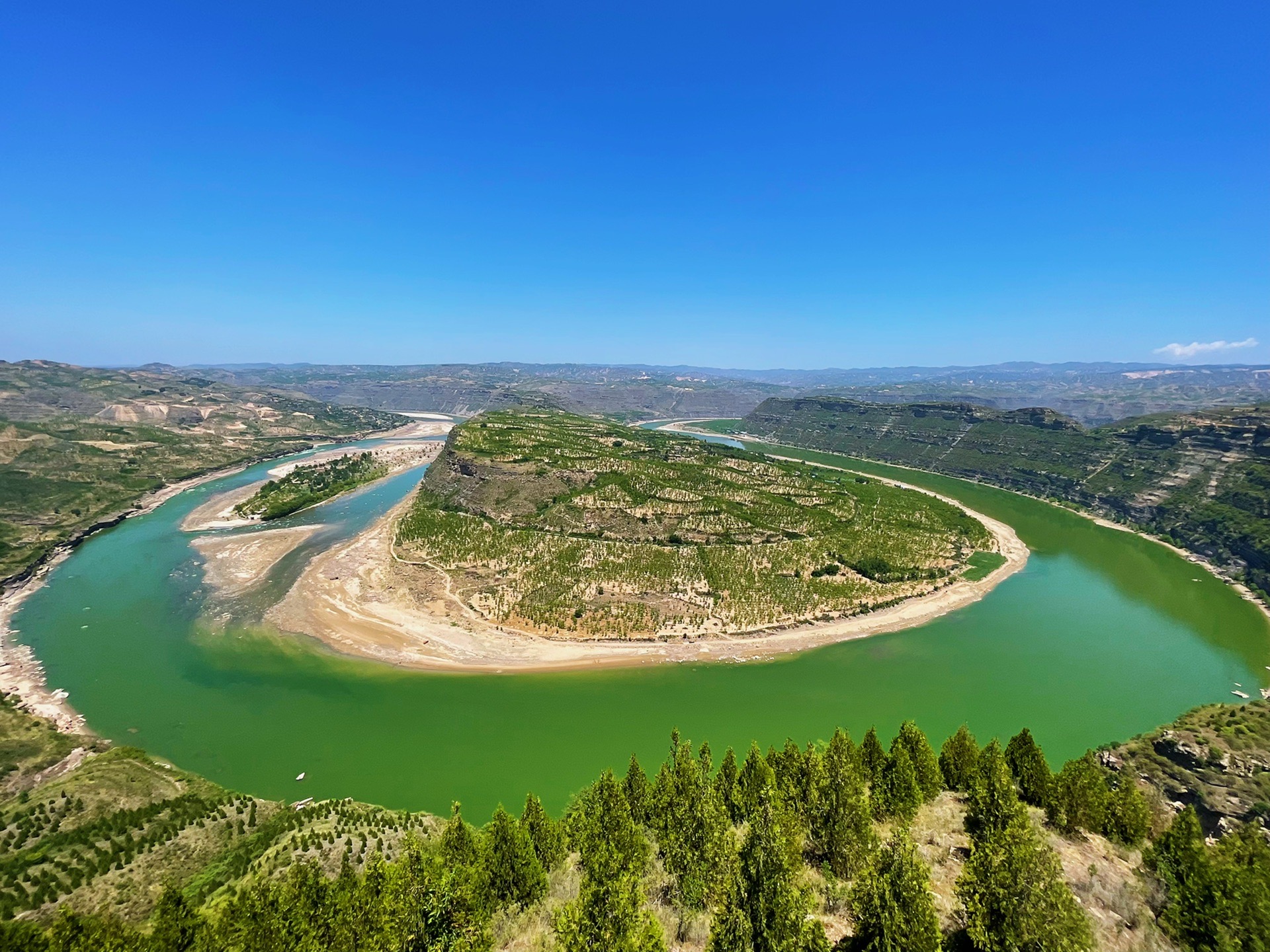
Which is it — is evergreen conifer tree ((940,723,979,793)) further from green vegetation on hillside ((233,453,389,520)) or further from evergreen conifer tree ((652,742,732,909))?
green vegetation on hillside ((233,453,389,520))

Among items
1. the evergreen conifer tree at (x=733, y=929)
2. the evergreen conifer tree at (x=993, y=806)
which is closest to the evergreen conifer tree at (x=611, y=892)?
the evergreen conifer tree at (x=733, y=929)

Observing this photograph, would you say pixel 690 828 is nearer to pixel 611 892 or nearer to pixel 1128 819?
pixel 611 892

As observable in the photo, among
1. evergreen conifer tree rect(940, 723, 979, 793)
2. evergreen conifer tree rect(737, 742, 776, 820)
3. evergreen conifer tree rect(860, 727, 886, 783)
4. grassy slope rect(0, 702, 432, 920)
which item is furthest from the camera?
evergreen conifer tree rect(940, 723, 979, 793)

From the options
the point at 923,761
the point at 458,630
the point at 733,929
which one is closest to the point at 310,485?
the point at 458,630

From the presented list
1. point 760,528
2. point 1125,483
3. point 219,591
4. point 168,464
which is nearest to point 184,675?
point 219,591

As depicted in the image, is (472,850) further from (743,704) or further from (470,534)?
(470,534)

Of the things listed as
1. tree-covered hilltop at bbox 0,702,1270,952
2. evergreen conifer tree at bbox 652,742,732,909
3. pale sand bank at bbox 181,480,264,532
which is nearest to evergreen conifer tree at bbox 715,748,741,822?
tree-covered hilltop at bbox 0,702,1270,952
